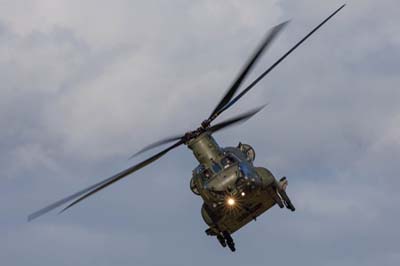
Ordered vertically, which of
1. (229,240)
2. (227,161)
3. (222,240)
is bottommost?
(229,240)

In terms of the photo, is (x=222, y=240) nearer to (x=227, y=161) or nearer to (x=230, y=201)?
(x=230, y=201)

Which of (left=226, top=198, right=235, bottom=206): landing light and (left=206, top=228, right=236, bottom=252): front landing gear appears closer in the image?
(left=226, top=198, right=235, bottom=206): landing light

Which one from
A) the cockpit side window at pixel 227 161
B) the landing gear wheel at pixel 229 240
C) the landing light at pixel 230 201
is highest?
the cockpit side window at pixel 227 161

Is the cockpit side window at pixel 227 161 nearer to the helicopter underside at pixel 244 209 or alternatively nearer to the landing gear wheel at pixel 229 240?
the helicopter underside at pixel 244 209

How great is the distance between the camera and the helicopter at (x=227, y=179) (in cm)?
4978

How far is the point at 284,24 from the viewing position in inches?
1829

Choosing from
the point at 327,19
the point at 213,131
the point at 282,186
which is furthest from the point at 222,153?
the point at 327,19

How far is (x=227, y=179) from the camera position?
49875mm

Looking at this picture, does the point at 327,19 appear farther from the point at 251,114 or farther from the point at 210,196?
the point at 210,196

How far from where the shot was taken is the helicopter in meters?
49.8

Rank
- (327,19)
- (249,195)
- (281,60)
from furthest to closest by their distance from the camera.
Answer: (249,195), (281,60), (327,19)

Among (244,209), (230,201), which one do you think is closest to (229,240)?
(244,209)

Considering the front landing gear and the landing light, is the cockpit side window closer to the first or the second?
the landing light

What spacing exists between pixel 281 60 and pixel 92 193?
48.4 feet
